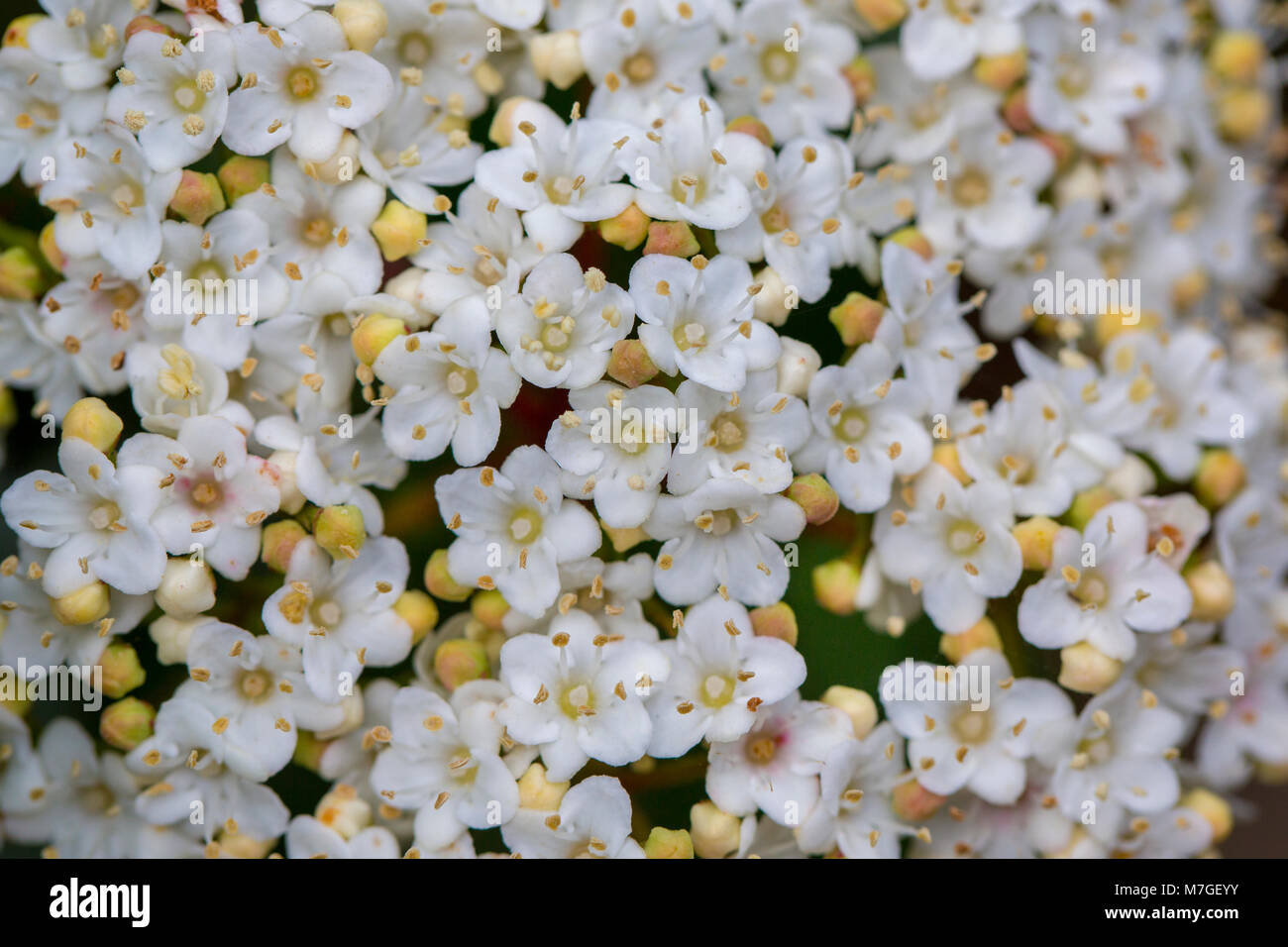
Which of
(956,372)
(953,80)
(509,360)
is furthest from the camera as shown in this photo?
(953,80)

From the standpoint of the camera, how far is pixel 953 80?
1.48m

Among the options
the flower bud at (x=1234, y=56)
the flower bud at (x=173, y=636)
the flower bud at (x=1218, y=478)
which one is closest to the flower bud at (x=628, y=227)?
the flower bud at (x=173, y=636)

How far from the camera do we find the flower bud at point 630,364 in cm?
114

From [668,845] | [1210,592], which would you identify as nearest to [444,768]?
[668,845]

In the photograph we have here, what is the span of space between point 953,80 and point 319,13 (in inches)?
30.7

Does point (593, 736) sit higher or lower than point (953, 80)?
lower

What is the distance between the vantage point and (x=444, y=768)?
48.4 inches

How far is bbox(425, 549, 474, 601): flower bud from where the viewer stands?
122 cm

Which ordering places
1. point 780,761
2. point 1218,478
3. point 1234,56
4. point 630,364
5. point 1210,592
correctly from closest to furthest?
point 630,364 < point 780,761 < point 1210,592 < point 1218,478 < point 1234,56

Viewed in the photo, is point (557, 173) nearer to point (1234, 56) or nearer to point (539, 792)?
point (539, 792)

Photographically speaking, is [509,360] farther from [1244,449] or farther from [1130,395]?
[1244,449]

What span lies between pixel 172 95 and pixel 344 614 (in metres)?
0.57

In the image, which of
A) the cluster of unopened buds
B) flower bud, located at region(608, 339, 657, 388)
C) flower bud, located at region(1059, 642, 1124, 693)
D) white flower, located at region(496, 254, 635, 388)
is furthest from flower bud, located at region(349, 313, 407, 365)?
flower bud, located at region(1059, 642, 1124, 693)
